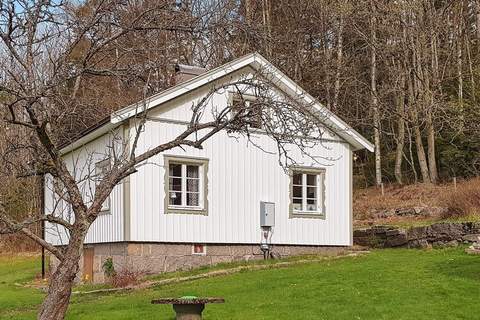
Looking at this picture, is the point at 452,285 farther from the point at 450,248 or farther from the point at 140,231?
the point at 140,231

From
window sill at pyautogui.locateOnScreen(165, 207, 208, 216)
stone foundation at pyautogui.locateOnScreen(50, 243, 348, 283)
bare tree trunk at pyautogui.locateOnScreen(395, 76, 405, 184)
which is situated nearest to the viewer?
stone foundation at pyautogui.locateOnScreen(50, 243, 348, 283)

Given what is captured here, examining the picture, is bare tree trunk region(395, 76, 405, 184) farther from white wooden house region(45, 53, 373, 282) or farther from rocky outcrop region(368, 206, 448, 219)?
white wooden house region(45, 53, 373, 282)

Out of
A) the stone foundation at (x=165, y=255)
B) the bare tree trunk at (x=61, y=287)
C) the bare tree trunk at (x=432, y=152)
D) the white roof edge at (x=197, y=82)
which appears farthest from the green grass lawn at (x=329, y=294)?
the bare tree trunk at (x=432, y=152)

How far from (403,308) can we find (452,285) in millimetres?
2301

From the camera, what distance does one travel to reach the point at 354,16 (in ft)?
110

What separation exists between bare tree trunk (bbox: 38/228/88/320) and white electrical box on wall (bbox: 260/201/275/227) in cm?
1241

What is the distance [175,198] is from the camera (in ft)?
64.6

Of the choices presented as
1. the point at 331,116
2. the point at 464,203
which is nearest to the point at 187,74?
the point at 331,116

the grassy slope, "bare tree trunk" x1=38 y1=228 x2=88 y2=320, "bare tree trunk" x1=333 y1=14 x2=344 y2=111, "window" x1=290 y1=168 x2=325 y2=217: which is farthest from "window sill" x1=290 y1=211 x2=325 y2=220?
"bare tree trunk" x1=38 y1=228 x2=88 y2=320

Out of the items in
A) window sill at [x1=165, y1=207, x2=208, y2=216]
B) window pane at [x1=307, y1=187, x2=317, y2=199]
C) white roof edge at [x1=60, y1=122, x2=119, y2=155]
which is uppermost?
white roof edge at [x1=60, y1=122, x2=119, y2=155]

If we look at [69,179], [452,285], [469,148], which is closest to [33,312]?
[69,179]

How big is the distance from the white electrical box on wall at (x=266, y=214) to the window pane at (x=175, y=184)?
257cm

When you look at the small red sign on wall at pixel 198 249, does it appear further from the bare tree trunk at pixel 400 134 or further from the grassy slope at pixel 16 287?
the bare tree trunk at pixel 400 134

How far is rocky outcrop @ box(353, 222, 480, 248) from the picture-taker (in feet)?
68.5
